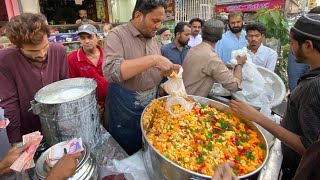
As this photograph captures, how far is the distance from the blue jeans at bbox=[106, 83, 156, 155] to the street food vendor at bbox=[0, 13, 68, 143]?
1.86 ft

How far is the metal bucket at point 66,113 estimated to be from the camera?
4.18 ft

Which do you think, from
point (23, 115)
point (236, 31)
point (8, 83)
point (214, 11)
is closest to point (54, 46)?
point (8, 83)

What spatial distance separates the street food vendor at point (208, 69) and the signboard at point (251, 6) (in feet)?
19.2

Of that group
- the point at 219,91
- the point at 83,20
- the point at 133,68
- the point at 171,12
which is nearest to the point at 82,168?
the point at 133,68

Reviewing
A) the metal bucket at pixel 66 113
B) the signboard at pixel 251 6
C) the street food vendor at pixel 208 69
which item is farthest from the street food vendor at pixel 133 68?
the signboard at pixel 251 6

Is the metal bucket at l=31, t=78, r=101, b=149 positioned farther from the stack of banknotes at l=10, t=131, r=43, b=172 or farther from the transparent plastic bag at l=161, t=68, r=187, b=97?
the transparent plastic bag at l=161, t=68, r=187, b=97

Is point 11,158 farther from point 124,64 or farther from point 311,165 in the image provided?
point 311,165

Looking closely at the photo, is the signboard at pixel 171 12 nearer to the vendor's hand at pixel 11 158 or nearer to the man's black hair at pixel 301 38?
the man's black hair at pixel 301 38

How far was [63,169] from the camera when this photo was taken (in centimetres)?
99

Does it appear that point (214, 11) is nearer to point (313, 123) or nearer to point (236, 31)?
point (236, 31)

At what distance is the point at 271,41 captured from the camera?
458 cm

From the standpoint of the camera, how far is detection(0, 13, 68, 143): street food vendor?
57.8 inches

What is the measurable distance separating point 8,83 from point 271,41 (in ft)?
15.4

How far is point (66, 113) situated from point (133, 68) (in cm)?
56
